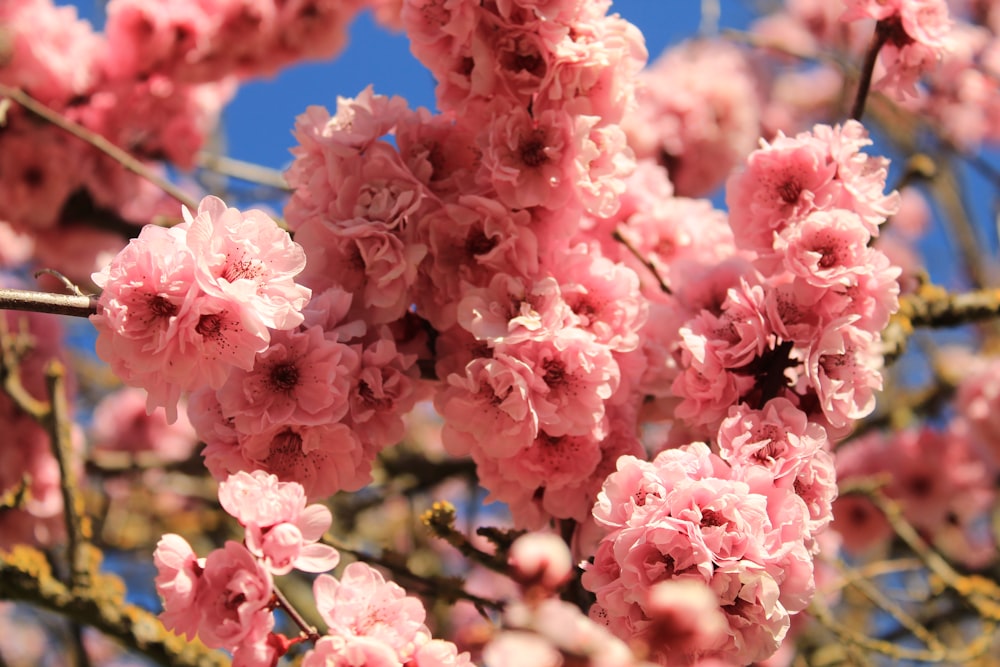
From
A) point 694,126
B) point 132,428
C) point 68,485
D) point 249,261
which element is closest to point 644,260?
point 249,261

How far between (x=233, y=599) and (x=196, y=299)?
1.54 ft

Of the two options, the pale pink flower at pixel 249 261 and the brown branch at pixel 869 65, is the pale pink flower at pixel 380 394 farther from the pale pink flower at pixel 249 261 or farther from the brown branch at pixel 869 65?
the brown branch at pixel 869 65

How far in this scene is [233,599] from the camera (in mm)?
1498

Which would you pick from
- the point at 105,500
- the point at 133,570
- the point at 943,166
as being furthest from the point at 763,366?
the point at 943,166

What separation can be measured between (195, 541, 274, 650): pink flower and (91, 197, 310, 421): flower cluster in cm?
28

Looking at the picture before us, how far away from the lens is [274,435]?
176cm

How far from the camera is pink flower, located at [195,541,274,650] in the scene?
4.80 ft

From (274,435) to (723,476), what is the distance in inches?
31.4

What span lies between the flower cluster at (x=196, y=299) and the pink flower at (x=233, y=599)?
0.28 meters

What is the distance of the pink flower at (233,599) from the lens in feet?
4.80

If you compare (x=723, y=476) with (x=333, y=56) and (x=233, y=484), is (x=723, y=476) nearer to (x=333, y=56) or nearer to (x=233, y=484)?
(x=233, y=484)

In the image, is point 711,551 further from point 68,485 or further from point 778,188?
point 68,485

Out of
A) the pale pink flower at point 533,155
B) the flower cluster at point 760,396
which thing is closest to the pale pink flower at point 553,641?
the flower cluster at point 760,396

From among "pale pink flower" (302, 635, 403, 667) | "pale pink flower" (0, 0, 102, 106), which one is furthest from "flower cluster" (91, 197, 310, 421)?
"pale pink flower" (0, 0, 102, 106)
